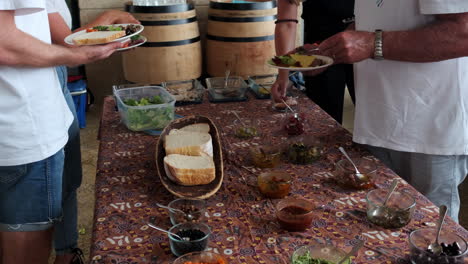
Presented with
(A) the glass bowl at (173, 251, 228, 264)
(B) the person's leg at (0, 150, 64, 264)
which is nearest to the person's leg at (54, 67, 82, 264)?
(B) the person's leg at (0, 150, 64, 264)

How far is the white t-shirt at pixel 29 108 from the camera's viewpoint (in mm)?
1461

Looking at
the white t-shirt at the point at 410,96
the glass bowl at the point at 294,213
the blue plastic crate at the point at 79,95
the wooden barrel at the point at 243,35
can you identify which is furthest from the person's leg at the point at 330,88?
the blue plastic crate at the point at 79,95

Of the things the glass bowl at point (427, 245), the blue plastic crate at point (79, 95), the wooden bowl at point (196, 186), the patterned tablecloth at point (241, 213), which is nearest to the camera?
the glass bowl at point (427, 245)

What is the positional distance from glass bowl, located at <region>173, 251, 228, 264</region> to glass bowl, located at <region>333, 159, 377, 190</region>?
572 mm

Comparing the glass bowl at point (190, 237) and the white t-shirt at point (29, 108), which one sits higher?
the white t-shirt at point (29, 108)

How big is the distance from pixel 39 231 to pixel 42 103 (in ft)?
1.67

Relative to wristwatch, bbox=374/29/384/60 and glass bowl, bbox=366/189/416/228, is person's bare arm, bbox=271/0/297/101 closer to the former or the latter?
wristwatch, bbox=374/29/384/60

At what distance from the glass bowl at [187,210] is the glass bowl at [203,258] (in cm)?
20

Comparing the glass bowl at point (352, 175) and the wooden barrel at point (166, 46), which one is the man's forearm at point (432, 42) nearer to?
the glass bowl at point (352, 175)

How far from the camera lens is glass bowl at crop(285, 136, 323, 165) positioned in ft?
5.56

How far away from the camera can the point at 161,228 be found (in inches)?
51.8

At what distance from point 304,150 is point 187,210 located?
56 cm

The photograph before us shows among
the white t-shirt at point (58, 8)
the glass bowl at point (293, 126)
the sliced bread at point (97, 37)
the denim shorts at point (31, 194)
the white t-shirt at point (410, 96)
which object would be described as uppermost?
the white t-shirt at point (58, 8)

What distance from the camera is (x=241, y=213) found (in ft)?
4.55
